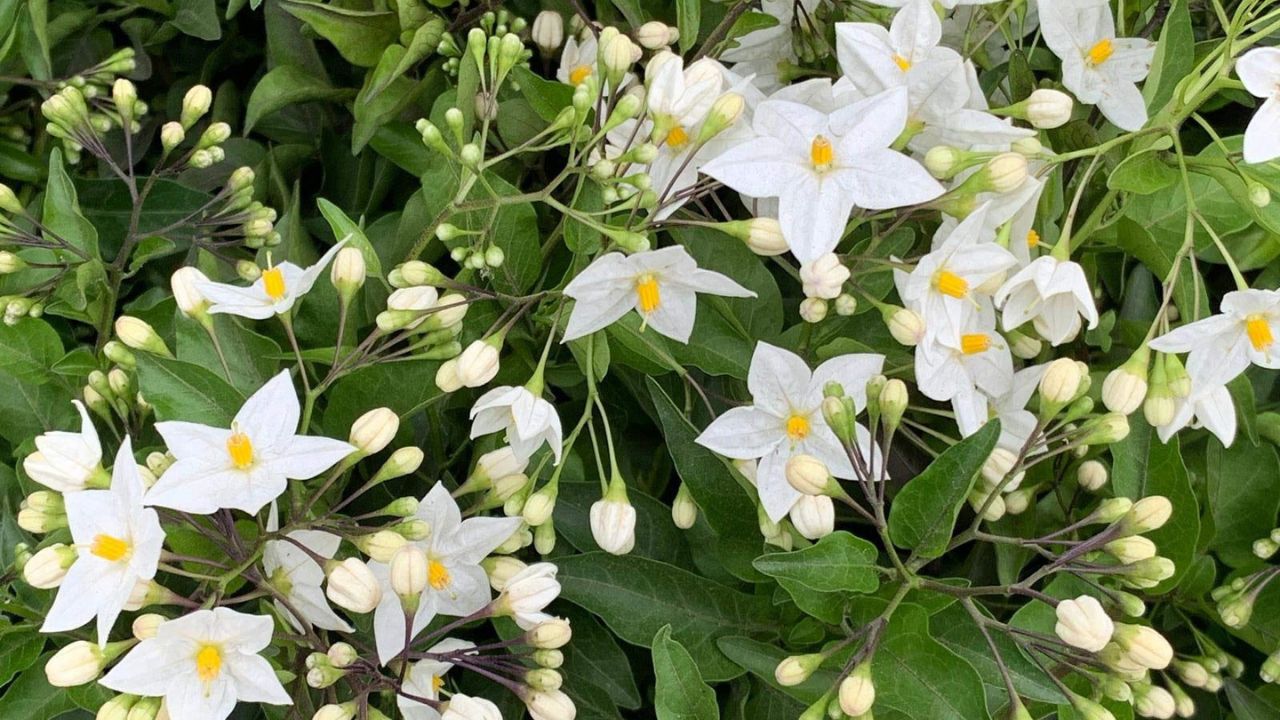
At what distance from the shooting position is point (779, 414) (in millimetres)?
777

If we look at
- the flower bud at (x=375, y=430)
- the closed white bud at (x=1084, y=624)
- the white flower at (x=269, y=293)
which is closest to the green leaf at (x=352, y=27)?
the white flower at (x=269, y=293)

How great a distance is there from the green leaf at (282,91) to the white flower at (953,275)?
54 cm

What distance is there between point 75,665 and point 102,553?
3.1 inches

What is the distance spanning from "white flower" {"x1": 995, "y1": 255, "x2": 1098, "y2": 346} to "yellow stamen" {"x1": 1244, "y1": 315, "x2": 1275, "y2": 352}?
0.11 metres

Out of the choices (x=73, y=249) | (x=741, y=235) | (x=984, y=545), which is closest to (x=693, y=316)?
(x=741, y=235)

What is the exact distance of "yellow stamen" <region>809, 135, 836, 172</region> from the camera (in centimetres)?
73

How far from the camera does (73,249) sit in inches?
32.1

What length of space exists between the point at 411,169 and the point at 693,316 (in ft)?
1.03

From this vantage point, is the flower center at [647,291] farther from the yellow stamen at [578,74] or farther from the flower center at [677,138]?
the yellow stamen at [578,74]

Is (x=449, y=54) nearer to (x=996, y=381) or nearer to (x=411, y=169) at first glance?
(x=411, y=169)

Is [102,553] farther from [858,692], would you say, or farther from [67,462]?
[858,692]

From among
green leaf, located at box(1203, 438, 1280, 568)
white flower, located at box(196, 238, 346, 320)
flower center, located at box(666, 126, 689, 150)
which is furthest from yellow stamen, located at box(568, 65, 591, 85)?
green leaf, located at box(1203, 438, 1280, 568)

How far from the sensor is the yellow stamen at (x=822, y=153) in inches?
28.6

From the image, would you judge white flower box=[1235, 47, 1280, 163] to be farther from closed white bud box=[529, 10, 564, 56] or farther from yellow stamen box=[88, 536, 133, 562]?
yellow stamen box=[88, 536, 133, 562]
